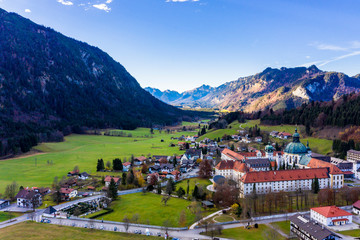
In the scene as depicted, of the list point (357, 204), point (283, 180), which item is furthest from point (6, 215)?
point (357, 204)

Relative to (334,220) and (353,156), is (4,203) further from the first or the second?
(353,156)

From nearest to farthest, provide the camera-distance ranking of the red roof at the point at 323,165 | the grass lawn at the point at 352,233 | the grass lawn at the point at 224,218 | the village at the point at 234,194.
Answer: the grass lawn at the point at 352,233, the village at the point at 234,194, the grass lawn at the point at 224,218, the red roof at the point at 323,165

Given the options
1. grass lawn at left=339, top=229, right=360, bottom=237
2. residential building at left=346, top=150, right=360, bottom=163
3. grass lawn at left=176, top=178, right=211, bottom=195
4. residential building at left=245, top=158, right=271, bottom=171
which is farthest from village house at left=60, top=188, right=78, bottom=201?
residential building at left=346, top=150, right=360, bottom=163

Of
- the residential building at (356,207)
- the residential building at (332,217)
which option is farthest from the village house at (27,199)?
the residential building at (356,207)

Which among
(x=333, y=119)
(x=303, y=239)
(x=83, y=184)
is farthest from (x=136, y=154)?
(x=333, y=119)

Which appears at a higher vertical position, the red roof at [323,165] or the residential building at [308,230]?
the red roof at [323,165]

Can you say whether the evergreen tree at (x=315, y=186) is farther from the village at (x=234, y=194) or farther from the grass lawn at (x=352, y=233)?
the grass lawn at (x=352, y=233)
